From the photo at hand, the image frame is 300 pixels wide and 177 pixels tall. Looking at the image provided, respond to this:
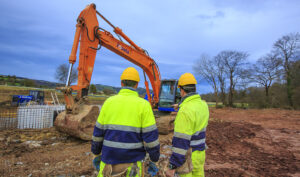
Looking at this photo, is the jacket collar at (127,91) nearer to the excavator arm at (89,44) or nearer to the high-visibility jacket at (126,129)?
the high-visibility jacket at (126,129)

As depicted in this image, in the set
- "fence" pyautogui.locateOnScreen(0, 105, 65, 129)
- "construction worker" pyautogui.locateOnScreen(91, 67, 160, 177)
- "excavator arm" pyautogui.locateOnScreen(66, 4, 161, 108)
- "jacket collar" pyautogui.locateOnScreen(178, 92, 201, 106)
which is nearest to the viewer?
"construction worker" pyautogui.locateOnScreen(91, 67, 160, 177)

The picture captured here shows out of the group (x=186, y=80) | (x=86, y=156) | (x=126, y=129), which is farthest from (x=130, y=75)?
(x=86, y=156)

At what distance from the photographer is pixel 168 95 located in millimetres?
8273

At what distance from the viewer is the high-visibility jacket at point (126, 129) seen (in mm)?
1753

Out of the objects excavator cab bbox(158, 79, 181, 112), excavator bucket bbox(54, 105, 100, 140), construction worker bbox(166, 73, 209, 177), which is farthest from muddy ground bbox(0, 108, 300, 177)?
construction worker bbox(166, 73, 209, 177)

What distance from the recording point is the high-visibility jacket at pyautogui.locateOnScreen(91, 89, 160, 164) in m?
1.75

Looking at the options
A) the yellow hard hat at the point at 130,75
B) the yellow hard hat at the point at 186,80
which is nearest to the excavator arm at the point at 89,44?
the yellow hard hat at the point at 130,75

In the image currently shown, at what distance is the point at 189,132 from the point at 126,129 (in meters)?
0.73

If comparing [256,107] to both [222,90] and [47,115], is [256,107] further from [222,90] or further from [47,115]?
[47,115]

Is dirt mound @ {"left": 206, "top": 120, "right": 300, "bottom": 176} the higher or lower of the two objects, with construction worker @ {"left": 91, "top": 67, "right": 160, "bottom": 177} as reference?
lower

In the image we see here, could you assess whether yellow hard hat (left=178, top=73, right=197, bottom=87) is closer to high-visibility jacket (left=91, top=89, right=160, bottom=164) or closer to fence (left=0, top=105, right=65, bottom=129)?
high-visibility jacket (left=91, top=89, right=160, bottom=164)

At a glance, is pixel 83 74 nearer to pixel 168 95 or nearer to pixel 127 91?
pixel 127 91

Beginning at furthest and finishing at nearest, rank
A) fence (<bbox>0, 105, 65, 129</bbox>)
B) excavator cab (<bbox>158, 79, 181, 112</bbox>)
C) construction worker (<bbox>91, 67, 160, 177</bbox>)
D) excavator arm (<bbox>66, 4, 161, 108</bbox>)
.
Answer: excavator cab (<bbox>158, 79, 181, 112</bbox>), fence (<bbox>0, 105, 65, 129</bbox>), excavator arm (<bbox>66, 4, 161, 108</bbox>), construction worker (<bbox>91, 67, 160, 177</bbox>)

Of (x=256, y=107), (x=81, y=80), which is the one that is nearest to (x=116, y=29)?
(x=81, y=80)
